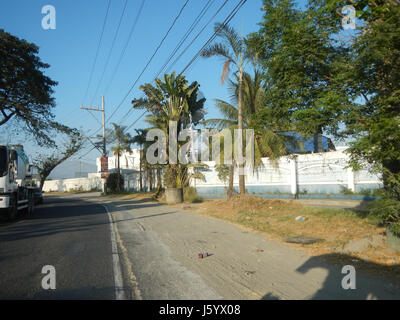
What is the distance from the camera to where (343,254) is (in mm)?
6648

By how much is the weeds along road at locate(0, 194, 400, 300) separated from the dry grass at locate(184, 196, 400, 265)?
2.68 feet

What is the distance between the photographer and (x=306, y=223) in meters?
10.2

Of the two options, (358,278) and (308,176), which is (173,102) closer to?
(308,176)

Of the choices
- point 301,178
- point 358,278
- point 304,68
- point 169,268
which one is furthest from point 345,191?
point 169,268

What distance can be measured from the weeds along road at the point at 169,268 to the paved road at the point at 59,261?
15 millimetres

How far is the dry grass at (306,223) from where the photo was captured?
7.19 meters

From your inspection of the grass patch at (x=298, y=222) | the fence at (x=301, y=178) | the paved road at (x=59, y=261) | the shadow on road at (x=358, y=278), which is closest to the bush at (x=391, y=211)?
the shadow on road at (x=358, y=278)

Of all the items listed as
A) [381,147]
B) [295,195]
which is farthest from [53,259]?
[295,195]

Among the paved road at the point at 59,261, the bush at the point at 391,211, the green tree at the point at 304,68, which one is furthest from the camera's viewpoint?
the green tree at the point at 304,68

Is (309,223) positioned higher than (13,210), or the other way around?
(13,210)

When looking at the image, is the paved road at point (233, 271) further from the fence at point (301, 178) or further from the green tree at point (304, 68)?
the fence at point (301, 178)

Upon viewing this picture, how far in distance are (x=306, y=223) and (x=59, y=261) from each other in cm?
743

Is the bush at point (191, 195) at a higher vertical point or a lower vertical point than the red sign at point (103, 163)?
lower

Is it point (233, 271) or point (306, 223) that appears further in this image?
point (306, 223)
